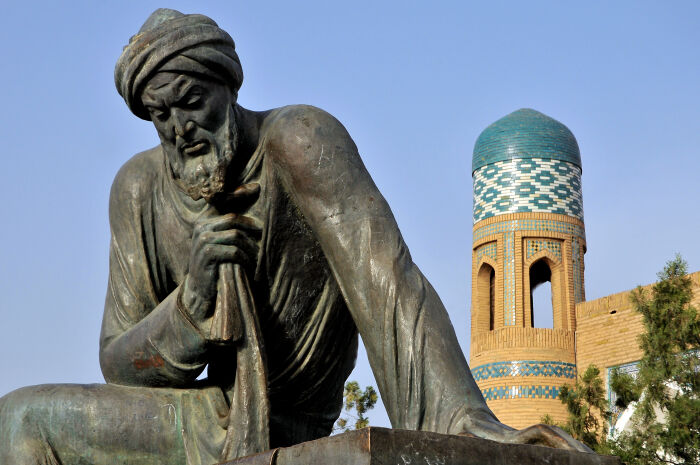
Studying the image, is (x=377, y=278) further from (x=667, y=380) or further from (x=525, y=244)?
(x=525, y=244)

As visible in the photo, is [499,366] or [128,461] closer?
[128,461]

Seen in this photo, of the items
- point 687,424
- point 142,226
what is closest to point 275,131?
point 142,226

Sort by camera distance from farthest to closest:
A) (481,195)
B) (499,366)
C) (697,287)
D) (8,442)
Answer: (481,195) < (499,366) < (697,287) < (8,442)

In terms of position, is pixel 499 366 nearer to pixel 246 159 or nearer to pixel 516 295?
pixel 516 295

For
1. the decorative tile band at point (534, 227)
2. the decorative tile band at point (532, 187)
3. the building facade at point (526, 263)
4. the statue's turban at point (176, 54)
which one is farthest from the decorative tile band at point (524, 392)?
the statue's turban at point (176, 54)

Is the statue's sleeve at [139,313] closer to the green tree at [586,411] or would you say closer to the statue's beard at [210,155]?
the statue's beard at [210,155]

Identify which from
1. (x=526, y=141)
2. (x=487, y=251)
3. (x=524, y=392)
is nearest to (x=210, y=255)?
(x=524, y=392)

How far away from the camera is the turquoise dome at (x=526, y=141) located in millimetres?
21906

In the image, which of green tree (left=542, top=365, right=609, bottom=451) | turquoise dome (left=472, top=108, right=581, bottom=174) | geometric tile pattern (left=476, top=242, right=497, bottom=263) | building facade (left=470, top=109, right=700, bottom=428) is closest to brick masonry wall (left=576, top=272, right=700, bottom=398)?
building facade (left=470, top=109, right=700, bottom=428)

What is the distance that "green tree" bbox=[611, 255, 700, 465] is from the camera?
9.54 m

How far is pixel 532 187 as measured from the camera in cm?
2178

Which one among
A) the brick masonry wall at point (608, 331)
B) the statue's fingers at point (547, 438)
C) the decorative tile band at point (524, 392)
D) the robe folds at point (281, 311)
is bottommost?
the statue's fingers at point (547, 438)

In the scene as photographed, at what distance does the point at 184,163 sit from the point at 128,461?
62 cm

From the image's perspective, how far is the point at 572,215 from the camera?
2206cm
